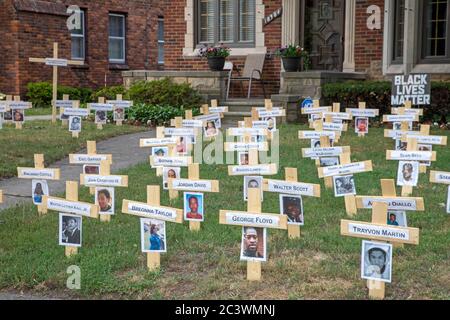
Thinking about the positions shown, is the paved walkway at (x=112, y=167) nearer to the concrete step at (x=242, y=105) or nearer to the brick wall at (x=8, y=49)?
the concrete step at (x=242, y=105)

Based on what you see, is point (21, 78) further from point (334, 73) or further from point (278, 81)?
point (334, 73)

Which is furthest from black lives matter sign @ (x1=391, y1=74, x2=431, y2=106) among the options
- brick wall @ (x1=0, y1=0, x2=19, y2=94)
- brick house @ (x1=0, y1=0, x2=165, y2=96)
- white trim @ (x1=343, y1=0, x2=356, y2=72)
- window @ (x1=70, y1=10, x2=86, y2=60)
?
window @ (x1=70, y1=10, x2=86, y2=60)

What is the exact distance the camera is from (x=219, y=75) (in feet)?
49.5

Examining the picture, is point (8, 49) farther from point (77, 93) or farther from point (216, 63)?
point (216, 63)

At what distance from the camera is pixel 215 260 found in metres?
5.03

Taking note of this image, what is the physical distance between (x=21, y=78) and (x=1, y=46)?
1064 millimetres

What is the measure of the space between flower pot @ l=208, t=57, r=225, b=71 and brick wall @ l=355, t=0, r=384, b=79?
296 centimetres

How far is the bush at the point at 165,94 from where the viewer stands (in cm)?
1478

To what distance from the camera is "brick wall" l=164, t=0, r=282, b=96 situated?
16250 mm

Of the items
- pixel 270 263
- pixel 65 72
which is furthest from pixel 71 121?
pixel 65 72

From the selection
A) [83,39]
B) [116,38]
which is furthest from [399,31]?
[116,38]

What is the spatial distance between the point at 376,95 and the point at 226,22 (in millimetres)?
5114

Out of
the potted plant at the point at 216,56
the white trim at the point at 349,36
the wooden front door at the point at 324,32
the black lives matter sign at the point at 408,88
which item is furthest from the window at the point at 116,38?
the black lives matter sign at the point at 408,88

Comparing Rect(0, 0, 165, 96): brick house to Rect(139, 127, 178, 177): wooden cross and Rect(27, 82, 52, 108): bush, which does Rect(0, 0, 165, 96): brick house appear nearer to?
Rect(27, 82, 52, 108): bush
